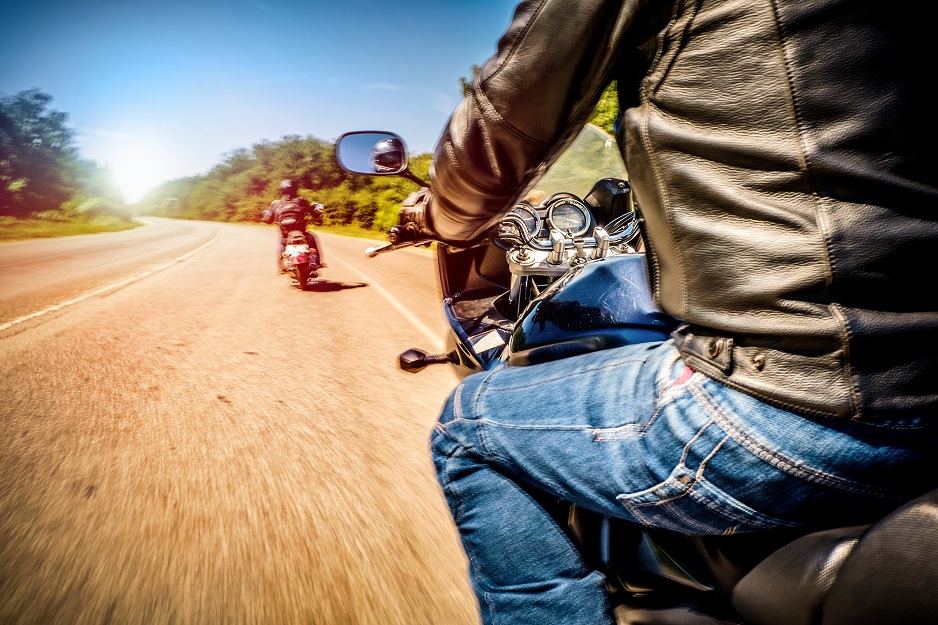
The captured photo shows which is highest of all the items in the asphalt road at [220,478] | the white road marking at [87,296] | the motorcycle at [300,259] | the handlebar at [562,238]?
the handlebar at [562,238]

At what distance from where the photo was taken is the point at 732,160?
648mm

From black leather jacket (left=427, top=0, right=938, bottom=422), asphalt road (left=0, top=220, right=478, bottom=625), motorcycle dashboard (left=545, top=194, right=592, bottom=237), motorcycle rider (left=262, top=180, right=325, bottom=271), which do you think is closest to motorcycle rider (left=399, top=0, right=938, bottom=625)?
black leather jacket (left=427, top=0, right=938, bottom=422)

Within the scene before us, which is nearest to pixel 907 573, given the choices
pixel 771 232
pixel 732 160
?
pixel 771 232

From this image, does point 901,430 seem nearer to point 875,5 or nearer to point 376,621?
point 875,5

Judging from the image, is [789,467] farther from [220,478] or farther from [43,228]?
[43,228]

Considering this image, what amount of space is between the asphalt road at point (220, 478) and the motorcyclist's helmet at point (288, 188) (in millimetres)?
5113

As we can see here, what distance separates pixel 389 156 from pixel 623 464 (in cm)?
128

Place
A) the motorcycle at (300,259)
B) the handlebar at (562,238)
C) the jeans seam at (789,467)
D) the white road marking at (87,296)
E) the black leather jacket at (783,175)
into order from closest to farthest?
the black leather jacket at (783,175), the jeans seam at (789,467), the handlebar at (562,238), the white road marking at (87,296), the motorcycle at (300,259)

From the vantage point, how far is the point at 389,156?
1604 millimetres

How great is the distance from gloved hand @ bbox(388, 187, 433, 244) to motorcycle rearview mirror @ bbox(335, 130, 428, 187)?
0.21ft

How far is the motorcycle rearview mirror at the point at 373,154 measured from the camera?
1.60m

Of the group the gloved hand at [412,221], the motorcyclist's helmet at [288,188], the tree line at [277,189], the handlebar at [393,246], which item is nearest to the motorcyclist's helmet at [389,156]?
the gloved hand at [412,221]

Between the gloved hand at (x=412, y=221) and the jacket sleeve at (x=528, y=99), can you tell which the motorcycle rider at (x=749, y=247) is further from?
the gloved hand at (x=412, y=221)

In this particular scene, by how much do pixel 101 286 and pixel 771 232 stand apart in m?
9.15
